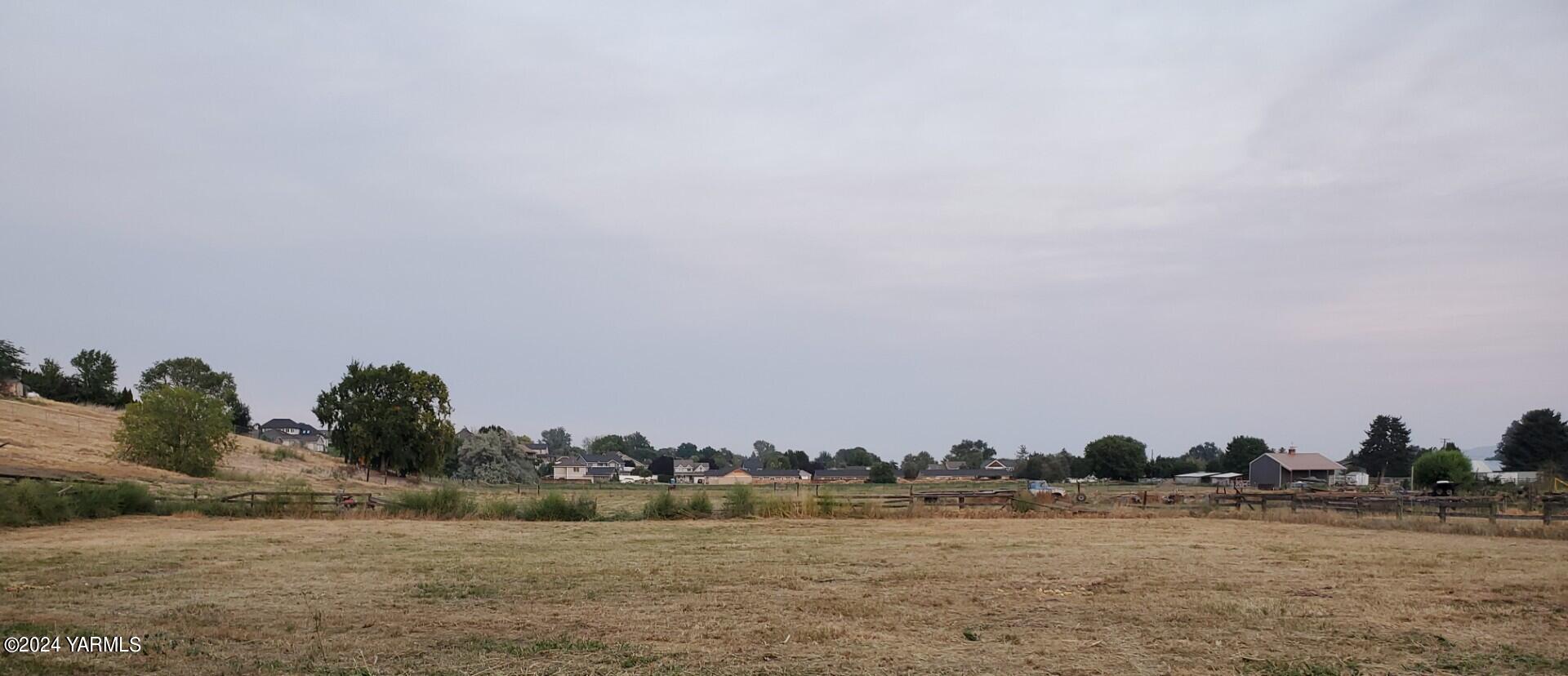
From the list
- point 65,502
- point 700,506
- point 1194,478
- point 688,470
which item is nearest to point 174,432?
point 65,502

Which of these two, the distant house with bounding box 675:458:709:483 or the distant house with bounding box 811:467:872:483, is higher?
the distant house with bounding box 811:467:872:483

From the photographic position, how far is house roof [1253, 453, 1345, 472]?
94188 millimetres

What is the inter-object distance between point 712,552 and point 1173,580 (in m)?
9.27

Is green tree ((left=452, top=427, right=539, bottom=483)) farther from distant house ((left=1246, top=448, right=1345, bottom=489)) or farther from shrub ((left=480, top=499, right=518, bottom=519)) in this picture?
distant house ((left=1246, top=448, right=1345, bottom=489))

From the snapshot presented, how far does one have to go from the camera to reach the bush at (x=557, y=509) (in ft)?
111

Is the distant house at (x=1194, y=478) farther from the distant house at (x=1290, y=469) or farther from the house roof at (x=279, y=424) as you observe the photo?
the house roof at (x=279, y=424)

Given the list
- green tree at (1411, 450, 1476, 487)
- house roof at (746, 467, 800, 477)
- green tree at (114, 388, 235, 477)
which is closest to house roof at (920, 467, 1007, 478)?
house roof at (746, 467, 800, 477)

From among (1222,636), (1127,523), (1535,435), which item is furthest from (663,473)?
(1222,636)

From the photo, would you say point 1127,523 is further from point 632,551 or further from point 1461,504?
point 632,551

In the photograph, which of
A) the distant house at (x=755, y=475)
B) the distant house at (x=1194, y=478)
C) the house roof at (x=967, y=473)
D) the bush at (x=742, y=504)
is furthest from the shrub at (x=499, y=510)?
the house roof at (x=967, y=473)

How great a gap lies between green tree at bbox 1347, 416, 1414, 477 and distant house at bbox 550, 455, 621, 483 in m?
92.0

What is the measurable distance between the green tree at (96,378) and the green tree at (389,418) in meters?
44.7

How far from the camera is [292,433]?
14962 cm

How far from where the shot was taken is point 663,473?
15025 centimetres
